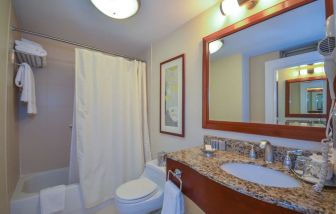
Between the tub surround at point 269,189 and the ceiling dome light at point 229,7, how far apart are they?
111 cm

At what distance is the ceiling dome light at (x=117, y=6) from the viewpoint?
4.57 feet

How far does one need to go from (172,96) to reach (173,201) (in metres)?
1.21

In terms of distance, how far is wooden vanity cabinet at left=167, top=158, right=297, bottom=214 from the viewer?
0.63 meters

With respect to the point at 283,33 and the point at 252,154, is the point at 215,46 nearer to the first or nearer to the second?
the point at 283,33

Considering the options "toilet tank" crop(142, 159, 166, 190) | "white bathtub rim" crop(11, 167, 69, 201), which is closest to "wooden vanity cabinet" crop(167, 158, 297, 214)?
"toilet tank" crop(142, 159, 166, 190)

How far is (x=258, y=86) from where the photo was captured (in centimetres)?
122

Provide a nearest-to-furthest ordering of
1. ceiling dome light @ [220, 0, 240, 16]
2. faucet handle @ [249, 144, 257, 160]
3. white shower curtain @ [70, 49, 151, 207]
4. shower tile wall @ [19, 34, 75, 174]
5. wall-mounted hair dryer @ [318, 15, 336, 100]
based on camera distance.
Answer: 1. wall-mounted hair dryer @ [318, 15, 336, 100]
2. faucet handle @ [249, 144, 257, 160]
3. ceiling dome light @ [220, 0, 240, 16]
4. white shower curtain @ [70, 49, 151, 207]
5. shower tile wall @ [19, 34, 75, 174]

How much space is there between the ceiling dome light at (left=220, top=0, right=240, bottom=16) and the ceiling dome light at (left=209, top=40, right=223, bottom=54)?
0.23 meters

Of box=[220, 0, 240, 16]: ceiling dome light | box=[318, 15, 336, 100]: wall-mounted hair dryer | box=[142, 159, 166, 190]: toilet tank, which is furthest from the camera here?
box=[142, 159, 166, 190]: toilet tank

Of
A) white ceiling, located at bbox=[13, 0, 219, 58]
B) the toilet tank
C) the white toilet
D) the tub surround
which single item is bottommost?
the white toilet

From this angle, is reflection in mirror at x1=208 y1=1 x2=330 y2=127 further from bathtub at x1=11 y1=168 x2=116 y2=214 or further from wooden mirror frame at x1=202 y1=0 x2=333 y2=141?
bathtub at x1=11 y1=168 x2=116 y2=214

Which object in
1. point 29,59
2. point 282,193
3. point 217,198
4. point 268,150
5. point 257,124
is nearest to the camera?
point 282,193

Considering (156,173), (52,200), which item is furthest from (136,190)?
(52,200)

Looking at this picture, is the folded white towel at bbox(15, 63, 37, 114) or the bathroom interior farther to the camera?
the folded white towel at bbox(15, 63, 37, 114)
